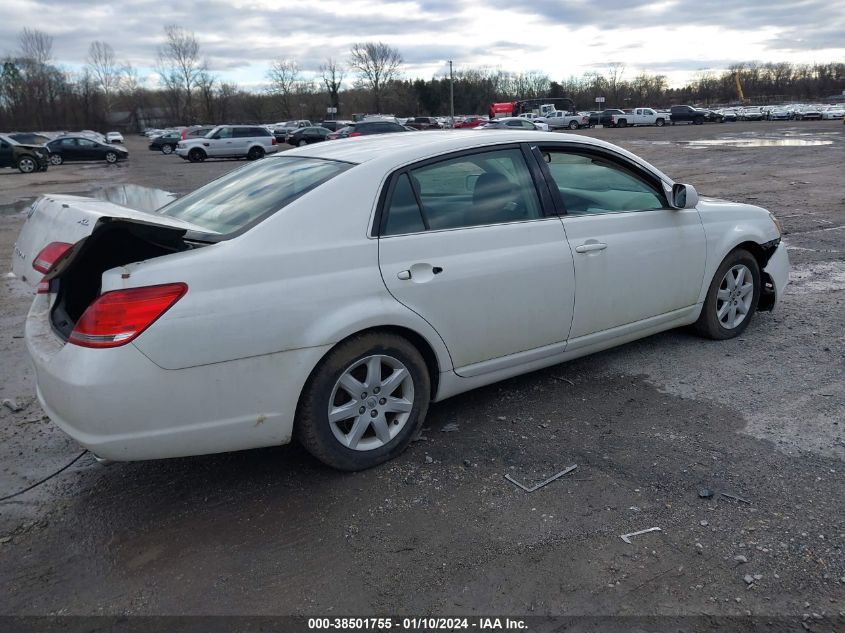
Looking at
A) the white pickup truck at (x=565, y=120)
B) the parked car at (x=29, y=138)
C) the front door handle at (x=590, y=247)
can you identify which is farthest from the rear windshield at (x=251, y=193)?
the white pickup truck at (x=565, y=120)

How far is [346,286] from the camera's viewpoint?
10.6ft

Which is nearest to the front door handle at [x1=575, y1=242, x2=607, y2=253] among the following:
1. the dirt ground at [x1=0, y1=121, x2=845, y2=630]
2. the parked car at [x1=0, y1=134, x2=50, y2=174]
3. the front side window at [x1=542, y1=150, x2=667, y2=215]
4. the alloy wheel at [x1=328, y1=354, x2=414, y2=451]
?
the front side window at [x1=542, y1=150, x2=667, y2=215]

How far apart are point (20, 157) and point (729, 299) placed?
102ft

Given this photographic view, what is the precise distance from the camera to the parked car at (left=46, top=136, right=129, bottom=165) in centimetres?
3459

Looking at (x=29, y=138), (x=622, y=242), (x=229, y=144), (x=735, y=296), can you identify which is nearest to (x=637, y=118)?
(x=229, y=144)

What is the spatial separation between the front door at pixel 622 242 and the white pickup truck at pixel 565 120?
53288mm

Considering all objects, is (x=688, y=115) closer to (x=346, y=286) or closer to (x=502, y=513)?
(x=346, y=286)

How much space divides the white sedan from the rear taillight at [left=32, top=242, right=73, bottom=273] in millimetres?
15

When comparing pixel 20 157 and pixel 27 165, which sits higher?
pixel 20 157

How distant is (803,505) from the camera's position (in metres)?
3.04

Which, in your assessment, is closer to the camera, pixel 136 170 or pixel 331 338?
pixel 331 338

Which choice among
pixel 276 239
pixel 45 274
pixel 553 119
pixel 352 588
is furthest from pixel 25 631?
pixel 553 119

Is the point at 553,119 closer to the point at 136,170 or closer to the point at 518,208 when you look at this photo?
the point at 136,170

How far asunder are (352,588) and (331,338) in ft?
3.60
